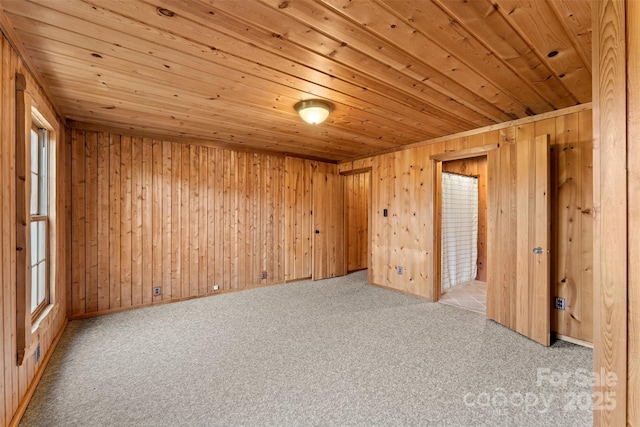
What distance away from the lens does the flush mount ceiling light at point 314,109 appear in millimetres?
2662

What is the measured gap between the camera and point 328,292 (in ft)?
14.6

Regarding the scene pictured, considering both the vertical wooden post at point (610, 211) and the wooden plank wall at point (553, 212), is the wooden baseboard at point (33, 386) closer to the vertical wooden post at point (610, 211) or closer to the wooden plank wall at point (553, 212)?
the vertical wooden post at point (610, 211)

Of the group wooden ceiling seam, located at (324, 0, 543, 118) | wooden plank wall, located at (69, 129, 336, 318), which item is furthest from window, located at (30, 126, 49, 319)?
wooden ceiling seam, located at (324, 0, 543, 118)

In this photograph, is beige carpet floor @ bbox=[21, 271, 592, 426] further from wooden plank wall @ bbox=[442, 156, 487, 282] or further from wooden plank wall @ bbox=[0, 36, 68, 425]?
wooden plank wall @ bbox=[442, 156, 487, 282]

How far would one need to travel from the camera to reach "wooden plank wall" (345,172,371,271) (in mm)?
6195

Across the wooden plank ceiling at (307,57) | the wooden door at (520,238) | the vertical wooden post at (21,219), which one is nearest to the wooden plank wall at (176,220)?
the wooden plank ceiling at (307,57)

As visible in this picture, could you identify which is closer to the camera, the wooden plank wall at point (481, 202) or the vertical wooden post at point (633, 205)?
the vertical wooden post at point (633, 205)

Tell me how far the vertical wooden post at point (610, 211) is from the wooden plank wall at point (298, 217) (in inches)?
172

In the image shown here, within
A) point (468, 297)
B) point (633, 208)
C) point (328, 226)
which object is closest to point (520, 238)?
point (468, 297)

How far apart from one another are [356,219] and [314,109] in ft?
12.9

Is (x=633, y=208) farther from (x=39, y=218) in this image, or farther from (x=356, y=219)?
(x=356, y=219)

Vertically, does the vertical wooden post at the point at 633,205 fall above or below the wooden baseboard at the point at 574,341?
above

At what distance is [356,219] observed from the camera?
635cm

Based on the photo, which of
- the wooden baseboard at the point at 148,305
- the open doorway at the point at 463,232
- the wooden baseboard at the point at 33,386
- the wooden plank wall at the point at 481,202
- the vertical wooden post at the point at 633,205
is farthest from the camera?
the wooden plank wall at the point at 481,202
